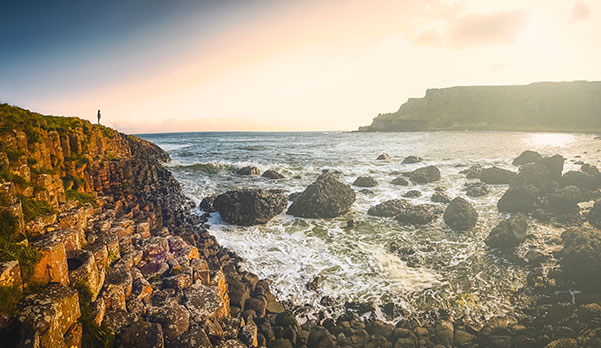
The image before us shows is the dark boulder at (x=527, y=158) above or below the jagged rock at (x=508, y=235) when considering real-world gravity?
above

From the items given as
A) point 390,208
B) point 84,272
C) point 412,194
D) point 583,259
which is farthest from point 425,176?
point 84,272

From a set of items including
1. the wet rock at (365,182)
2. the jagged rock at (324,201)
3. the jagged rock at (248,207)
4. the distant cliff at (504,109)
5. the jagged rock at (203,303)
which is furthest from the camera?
the distant cliff at (504,109)

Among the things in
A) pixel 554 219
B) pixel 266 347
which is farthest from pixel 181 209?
pixel 554 219

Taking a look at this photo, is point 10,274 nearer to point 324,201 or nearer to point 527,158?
point 324,201

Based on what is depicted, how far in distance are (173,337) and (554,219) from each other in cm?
1595

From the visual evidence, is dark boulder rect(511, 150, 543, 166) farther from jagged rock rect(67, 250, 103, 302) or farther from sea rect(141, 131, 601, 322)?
jagged rock rect(67, 250, 103, 302)

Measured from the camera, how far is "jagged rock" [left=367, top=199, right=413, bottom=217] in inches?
537

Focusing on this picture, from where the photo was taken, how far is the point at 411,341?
6.06 meters

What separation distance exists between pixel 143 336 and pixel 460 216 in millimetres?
12713

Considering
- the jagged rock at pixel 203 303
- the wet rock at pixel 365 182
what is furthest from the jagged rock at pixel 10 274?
the wet rock at pixel 365 182

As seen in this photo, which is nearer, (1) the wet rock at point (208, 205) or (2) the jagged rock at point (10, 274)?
(2) the jagged rock at point (10, 274)

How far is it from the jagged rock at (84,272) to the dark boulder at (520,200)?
16946 millimetres

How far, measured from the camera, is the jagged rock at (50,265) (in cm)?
375

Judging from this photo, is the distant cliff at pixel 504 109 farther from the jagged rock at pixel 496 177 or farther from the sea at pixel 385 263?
the sea at pixel 385 263
